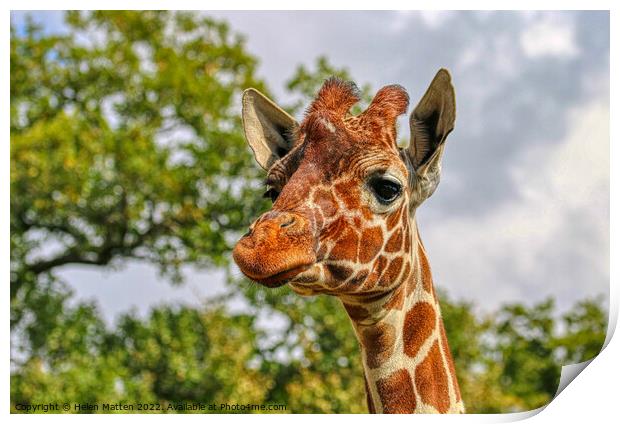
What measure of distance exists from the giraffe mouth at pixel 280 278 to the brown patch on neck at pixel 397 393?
521mm

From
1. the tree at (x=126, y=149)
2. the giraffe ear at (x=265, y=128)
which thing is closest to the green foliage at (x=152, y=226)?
the tree at (x=126, y=149)

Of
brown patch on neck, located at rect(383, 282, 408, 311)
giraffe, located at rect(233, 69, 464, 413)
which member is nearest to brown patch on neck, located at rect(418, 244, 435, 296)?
giraffe, located at rect(233, 69, 464, 413)

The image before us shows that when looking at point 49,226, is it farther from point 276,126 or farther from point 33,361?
point 276,126

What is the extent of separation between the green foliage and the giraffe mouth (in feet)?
21.8

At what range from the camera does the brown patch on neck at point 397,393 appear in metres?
2.40

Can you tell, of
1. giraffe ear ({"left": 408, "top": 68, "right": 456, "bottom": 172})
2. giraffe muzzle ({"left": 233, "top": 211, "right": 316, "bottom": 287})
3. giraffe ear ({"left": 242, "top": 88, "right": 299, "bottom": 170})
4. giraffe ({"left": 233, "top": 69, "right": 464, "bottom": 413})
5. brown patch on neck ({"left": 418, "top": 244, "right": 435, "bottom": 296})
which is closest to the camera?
giraffe muzzle ({"left": 233, "top": 211, "right": 316, "bottom": 287})

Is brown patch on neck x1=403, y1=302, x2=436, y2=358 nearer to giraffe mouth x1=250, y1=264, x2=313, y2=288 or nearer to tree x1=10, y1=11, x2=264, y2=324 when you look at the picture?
giraffe mouth x1=250, y1=264, x2=313, y2=288

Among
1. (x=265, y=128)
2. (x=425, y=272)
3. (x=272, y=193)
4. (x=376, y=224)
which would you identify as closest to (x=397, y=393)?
(x=425, y=272)

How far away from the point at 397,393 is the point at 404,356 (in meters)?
0.11

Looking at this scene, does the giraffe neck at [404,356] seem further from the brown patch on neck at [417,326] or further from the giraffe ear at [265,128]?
the giraffe ear at [265,128]

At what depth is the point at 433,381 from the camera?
96.7 inches

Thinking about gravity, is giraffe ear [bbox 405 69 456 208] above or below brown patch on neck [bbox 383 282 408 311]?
above

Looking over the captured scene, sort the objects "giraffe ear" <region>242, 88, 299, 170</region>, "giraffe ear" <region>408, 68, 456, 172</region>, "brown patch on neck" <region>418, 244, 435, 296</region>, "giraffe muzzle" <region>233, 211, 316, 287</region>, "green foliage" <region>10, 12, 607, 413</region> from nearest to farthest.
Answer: "giraffe muzzle" <region>233, 211, 316, 287</region>, "giraffe ear" <region>408, 68, 456, 172</region>, "brown patch on neck" <region>418, 244, 435, 296</region>, "giraffe ear" <region>242, 88, 299, 170</region>, "green foliage" <region>10, 12, 607, 413</region>

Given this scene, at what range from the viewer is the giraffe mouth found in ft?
6.77
